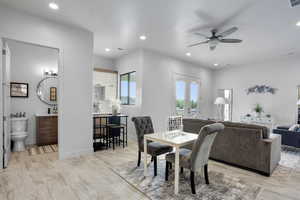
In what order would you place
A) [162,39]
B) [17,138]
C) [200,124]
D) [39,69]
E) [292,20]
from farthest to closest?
1. [39,69]
2. [162,39]
3. [17,138]
4. [200,124]
5. [292,20]

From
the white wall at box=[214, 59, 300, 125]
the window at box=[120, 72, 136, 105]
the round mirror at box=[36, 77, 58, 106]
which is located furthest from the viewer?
the white wall at box=[214, 59, 300, 125]

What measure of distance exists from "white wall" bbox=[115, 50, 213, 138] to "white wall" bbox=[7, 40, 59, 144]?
238 cm

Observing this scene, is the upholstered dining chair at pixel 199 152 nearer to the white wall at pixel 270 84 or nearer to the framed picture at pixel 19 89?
the framed picture at pixel 19 89

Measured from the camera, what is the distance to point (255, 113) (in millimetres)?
6516

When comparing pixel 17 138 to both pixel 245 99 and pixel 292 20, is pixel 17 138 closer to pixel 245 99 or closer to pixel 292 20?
pixel 292 20

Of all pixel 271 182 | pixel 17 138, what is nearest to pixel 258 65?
pixel 271 182

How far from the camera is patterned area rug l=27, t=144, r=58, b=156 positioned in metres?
4.00

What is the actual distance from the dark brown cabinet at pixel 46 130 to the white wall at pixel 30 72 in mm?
398

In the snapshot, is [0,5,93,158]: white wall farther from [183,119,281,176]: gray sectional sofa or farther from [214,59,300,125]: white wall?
[214,59,300,125]: white wall

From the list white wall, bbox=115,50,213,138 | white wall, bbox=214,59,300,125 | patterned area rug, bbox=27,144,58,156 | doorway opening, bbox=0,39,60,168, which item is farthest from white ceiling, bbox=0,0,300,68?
patterned area rug, bbox=27,144,58,156

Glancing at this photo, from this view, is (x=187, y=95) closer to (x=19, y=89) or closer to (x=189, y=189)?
(x=189, y=189)

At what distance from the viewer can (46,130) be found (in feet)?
15.1

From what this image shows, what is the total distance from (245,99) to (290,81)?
5.41 feet

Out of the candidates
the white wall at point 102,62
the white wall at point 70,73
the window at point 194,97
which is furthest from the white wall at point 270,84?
the white wall at point 70,73
